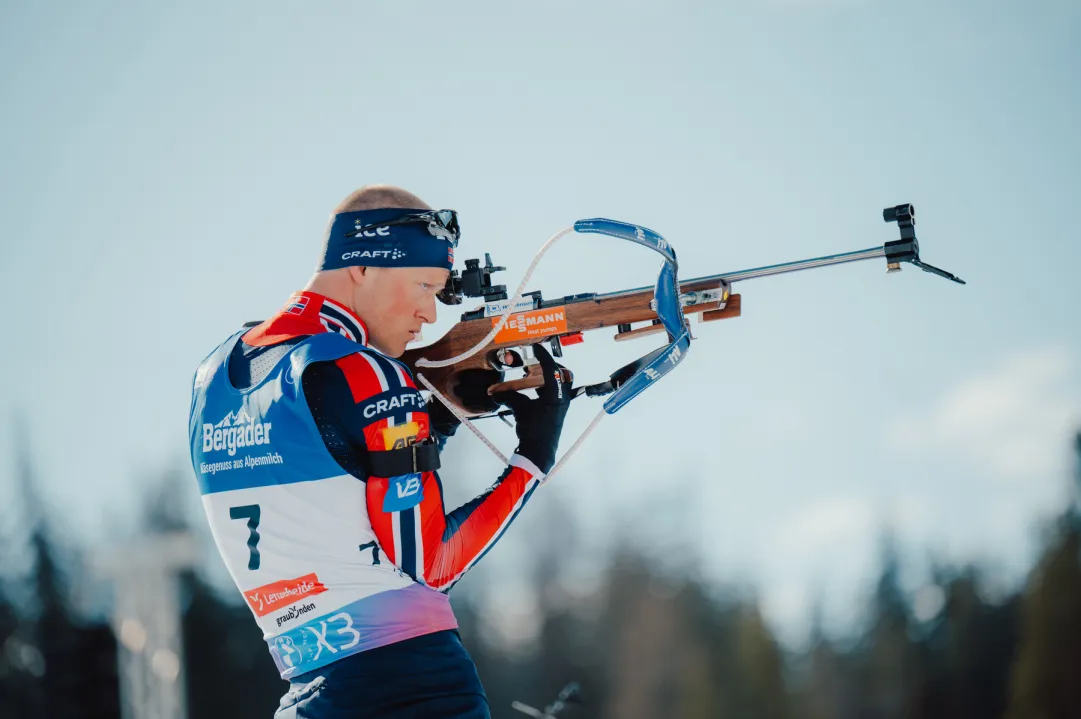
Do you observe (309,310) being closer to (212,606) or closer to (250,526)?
(250,526)

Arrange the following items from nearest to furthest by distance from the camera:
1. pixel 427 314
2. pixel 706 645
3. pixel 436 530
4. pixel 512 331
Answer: pixel 436 530 → pixel 427 314 → pixel 512 331 → pixel 706 645

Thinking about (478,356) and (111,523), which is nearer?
(478,356)

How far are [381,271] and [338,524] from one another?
0.77m

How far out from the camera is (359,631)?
2.93m

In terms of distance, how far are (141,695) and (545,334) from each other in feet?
26.3

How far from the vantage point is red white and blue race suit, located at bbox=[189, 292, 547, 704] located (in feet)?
9.59

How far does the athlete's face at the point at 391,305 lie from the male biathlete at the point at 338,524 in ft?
0.75

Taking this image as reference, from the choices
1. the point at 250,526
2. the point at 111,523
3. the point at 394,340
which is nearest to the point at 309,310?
the point at 394,340

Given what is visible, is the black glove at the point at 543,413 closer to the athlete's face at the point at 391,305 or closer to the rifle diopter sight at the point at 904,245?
the athlete's face at the point at 391,305

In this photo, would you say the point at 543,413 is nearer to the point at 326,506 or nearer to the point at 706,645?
the point at 326,506

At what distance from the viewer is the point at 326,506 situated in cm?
292

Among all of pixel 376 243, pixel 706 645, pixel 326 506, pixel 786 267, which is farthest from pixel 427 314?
pixel 706 645

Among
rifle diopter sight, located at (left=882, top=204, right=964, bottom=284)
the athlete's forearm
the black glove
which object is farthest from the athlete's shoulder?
rifle diopter sight, located at (left=882, top=204, right=964, bottom=284)

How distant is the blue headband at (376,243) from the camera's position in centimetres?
334
